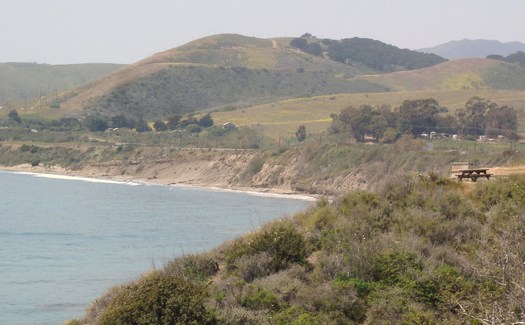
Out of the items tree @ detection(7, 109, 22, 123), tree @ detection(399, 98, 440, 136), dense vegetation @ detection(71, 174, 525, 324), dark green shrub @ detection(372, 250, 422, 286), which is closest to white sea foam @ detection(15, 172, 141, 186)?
tree @ detection(399, 98, 440, 136)

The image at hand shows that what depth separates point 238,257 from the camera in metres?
16.9

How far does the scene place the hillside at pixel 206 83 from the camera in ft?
470

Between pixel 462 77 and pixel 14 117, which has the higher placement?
pixel 14 117

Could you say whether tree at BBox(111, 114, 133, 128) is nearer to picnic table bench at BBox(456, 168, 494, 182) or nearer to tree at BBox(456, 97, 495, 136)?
tree at BBox(456, 97, 495, 136)

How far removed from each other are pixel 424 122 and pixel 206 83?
66.5 metres

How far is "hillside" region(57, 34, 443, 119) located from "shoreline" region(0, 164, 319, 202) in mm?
34107

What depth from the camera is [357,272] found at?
15.8 m

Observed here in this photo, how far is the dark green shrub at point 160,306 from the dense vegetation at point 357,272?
0.02 meters

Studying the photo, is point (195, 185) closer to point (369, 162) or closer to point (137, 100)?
point (369, 162)

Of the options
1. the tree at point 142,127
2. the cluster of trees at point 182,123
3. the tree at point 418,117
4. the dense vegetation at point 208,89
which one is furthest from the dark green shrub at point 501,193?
the dense vegetation at point 208,89

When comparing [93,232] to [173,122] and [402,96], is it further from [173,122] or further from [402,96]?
[402,96]

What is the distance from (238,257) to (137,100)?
128858 mm

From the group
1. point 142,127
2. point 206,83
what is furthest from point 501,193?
point 206,83

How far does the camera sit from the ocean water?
27891mm
